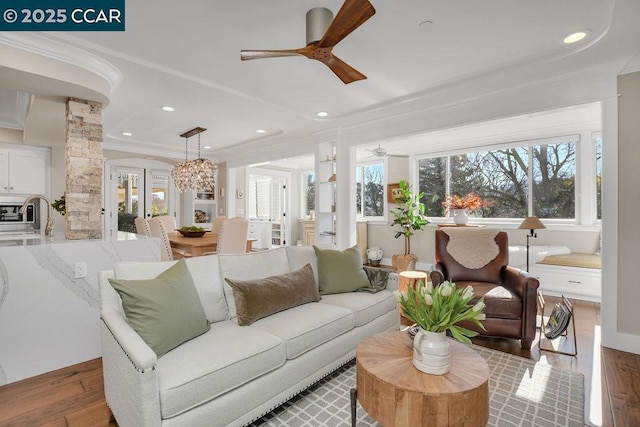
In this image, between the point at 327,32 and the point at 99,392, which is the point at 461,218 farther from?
the point at 99,392

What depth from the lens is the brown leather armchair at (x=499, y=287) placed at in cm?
267

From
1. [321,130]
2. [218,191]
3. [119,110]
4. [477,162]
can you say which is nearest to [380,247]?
[477,162]

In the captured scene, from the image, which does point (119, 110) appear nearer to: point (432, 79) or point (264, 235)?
point (432, 79)

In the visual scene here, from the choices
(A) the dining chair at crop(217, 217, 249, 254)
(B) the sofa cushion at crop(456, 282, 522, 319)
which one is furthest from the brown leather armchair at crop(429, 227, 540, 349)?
(A) the dining chair at crop(217, 217, 249, 254)

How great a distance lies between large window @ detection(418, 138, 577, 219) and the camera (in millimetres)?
4922

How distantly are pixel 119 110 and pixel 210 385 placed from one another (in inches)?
159

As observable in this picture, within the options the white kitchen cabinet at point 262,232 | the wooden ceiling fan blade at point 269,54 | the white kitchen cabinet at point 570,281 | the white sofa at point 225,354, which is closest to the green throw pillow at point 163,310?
the white sofa at point 225,354

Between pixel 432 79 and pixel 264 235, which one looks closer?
pixel 432 79

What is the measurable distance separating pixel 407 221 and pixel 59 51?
5.29 m

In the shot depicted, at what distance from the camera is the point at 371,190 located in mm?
7188

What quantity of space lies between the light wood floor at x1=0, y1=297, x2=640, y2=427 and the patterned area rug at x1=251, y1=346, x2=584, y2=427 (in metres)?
0.10

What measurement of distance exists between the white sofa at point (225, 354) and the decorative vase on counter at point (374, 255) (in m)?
3.99

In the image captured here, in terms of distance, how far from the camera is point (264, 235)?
8.67 m

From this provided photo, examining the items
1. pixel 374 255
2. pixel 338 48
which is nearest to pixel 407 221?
pixel 374 255
